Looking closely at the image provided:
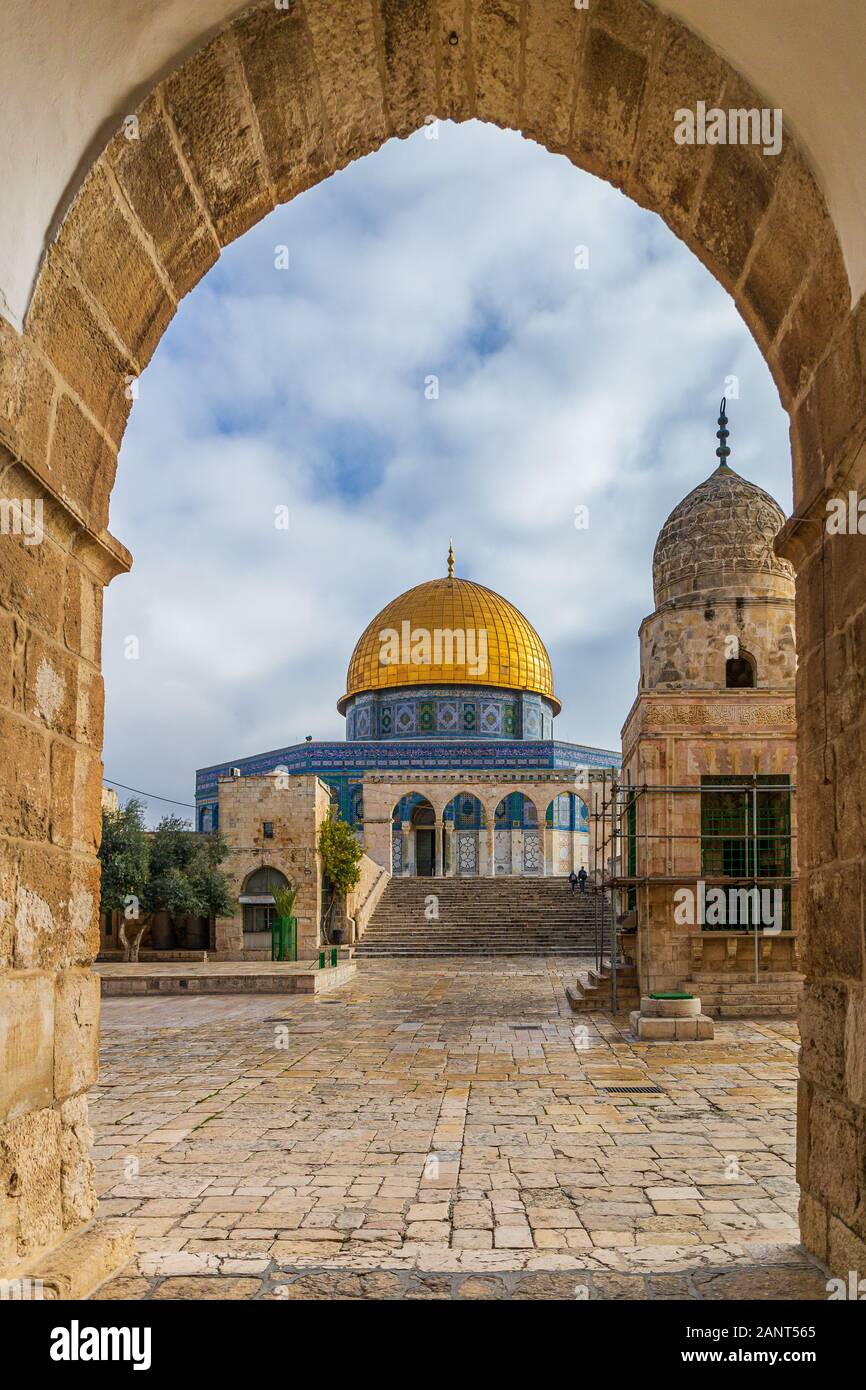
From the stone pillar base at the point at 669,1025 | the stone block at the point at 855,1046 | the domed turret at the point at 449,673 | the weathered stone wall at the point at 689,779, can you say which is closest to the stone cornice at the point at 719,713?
the weathered stone wall at the point at 689,779

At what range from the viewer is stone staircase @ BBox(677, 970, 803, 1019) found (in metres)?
13.7

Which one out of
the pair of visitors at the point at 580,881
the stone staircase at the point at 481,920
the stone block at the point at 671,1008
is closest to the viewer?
the stone block at the point at 671,1008

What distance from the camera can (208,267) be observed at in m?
4.57

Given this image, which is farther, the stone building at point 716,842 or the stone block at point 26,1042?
the stone building at point 716,842

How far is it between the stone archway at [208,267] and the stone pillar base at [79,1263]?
59mm

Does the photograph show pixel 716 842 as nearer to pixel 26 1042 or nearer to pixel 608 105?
pixel 608 105

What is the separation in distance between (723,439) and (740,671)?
167 inches

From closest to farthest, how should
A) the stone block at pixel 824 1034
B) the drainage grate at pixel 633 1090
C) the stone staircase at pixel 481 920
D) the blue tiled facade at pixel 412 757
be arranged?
1. the stone block at pixel 824 1034
2. the drainage grate at pixel 633 1090
3. the stone staircase at pixel 481 920
4. the blue tiled facade at pixel 412 757

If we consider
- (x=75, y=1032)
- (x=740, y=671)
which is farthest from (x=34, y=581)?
(x=740, y=671)

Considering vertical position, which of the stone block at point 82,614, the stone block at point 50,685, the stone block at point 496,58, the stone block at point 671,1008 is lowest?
the stone block at point 671,1008

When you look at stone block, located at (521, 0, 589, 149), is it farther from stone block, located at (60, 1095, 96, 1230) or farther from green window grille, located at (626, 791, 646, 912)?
green window grille, located at (626, 791, 646, 912)

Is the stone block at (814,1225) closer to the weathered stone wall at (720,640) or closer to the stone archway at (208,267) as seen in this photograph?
the stone archway at (208,267)

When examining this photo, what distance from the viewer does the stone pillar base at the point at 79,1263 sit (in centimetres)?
336
